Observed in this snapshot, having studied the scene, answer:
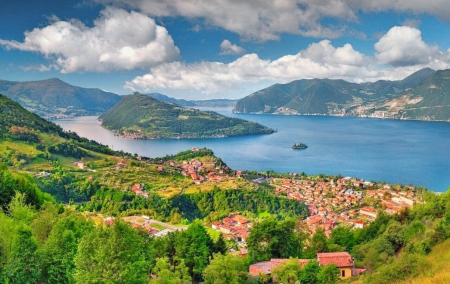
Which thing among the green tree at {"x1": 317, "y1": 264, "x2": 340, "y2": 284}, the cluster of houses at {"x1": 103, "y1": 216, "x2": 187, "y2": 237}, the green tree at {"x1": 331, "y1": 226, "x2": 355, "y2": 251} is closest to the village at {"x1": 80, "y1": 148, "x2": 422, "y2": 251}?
the cluster of houses at {"x1": 103, "y1": 216, "x2": 187, "y2": 237}

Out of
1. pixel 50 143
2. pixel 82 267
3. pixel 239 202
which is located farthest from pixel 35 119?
pixel 82 267

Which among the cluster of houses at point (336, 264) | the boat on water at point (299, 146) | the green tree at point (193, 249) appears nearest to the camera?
the green tree at point (193, 249)

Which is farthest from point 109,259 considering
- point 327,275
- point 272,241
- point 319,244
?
point 319,244

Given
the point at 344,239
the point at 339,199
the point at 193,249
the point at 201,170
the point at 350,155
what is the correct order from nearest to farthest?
the point at 193,249 → the point at 344,239 → the point at 339,199 → the point at 201,170 → the point at 350,155

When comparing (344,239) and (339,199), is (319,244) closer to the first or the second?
(344,239)

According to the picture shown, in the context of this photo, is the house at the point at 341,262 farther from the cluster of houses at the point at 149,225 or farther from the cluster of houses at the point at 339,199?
the cluster of houses at the point at 339,199

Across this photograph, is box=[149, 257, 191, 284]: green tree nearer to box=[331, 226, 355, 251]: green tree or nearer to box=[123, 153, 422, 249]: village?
box=[331, 226, 355, 251]: green tree

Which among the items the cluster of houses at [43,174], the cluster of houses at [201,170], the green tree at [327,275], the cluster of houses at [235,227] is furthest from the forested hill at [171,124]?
the green tree at [327,275]
